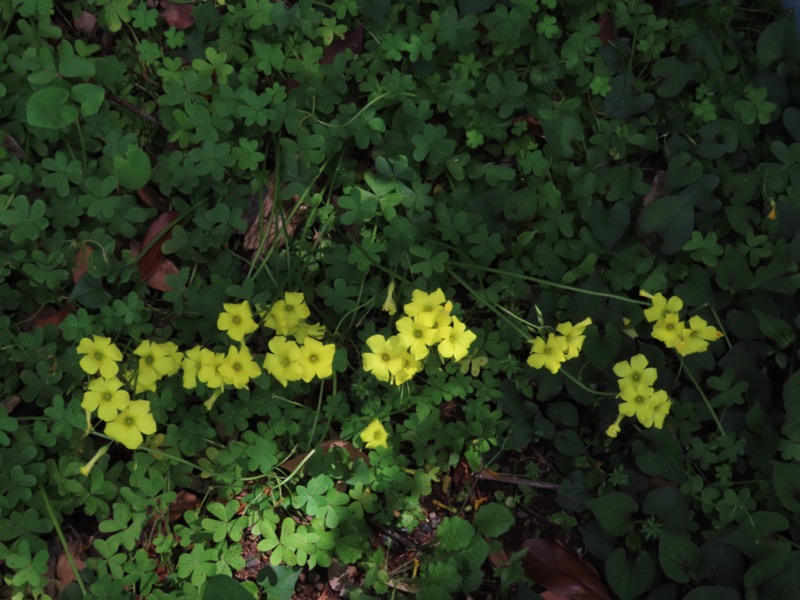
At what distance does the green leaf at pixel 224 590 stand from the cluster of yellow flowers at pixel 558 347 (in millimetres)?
1202

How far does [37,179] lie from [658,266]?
2326 mm

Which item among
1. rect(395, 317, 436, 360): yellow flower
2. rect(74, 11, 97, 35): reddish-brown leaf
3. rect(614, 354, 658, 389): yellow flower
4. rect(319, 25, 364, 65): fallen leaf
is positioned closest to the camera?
rect(395, 317, 436, 360): yellow flower

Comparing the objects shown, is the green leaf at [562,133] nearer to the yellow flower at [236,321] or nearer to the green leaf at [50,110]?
the yellow flower at [236,321]

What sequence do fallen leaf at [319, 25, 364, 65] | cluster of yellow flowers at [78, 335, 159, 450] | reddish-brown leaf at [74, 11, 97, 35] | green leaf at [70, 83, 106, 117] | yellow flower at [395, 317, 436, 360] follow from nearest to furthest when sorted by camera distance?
cluster of yellow flowers at [78, 335, 159, 450] → yellow flower at [395, 317, 436, 360] → green leaf at [70, 83, 106, 117] → reddish-brown leaf at [74, 11, 97, 35] → fallen leaf at [319, 25, 364, 65]

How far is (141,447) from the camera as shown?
8.55ft

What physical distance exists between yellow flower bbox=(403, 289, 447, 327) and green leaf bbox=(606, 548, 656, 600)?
1.06 meters

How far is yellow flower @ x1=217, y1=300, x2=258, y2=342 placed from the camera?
2562mm

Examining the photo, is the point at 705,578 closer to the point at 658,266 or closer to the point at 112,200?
the point at 658,266

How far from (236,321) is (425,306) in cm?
62

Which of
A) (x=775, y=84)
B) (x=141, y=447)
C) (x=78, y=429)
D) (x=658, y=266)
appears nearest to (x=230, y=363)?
(x=141, y=447)

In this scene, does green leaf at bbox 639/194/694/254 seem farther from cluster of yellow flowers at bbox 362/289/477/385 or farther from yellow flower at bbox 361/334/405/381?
yellow flower at bbox 361/334/405/381

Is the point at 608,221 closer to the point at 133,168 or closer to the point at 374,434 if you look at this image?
the point at 374,434

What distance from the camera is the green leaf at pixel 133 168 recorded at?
281 cm

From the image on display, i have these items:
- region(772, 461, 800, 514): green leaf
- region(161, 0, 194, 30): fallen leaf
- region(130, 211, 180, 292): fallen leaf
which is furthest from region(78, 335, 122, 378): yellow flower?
region(772, 461, 800, 514): green leaf
